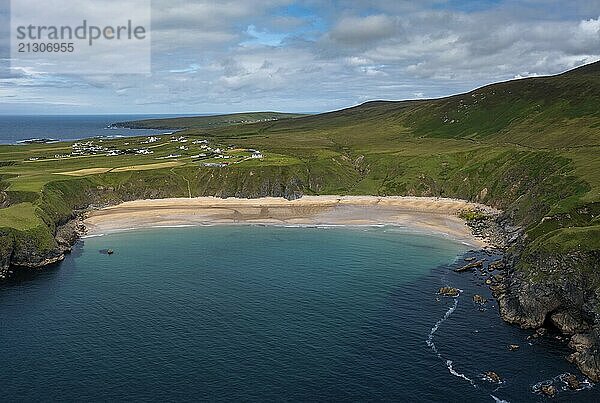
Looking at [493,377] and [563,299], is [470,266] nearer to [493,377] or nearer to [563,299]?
[563,299]

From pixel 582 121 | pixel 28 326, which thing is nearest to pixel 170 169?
pixel 28 326

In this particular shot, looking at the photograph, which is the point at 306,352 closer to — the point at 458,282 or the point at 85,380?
the point at 85,380

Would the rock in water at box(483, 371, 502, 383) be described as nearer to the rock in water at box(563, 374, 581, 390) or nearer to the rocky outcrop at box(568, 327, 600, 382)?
the rock in water at box(563, 374, 581, 390)

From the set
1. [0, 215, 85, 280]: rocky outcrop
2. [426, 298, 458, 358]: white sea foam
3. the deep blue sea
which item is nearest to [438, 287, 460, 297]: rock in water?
the deep blue sea

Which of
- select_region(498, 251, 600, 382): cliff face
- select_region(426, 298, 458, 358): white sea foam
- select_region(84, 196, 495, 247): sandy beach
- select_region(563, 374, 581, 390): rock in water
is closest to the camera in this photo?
select_region(563, 374, 581, 390): rock in water

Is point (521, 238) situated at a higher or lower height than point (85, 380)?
higher

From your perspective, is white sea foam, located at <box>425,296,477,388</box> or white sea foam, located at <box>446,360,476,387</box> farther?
white sea foam, located at <box>425,296,477,388</box>

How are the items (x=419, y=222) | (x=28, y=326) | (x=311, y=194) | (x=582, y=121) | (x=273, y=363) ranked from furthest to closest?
(x=582, y=121), (x=311, y=194), (x=419, y=222), (x=28, y=326), (x=273, y=363)
